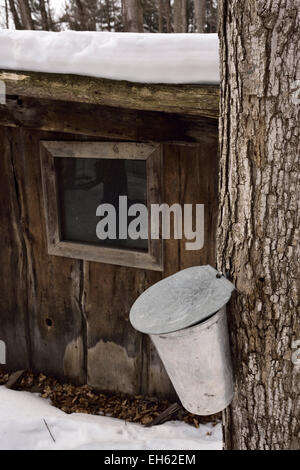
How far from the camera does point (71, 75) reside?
2453mm

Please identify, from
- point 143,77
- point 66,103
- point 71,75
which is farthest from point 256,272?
point 66,103

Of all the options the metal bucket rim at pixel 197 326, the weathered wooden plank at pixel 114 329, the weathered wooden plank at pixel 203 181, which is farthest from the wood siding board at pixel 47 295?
the metal bucket rim at pixel 197 326

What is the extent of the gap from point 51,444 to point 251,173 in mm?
→ 2444

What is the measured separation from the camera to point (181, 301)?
5.32ft

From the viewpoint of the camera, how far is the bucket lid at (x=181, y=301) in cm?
153

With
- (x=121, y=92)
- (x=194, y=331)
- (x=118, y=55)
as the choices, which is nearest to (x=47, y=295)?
(x=121, y=92)

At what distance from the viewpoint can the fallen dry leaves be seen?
3492 mm

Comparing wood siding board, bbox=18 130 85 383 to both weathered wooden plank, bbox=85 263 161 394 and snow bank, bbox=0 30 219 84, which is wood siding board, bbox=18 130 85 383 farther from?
snow bank, bbox=0 30 219 84

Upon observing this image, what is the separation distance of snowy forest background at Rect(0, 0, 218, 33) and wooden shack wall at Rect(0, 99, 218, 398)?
394cm

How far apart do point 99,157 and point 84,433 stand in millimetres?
1934

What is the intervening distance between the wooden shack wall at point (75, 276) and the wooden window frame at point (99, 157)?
64 millimetres

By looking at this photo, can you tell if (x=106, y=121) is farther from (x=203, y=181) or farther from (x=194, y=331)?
(x=194, y=331)

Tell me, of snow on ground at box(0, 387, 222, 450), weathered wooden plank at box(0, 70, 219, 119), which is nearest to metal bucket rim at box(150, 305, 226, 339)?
weathered wooden plank at box(0, 70, 219, 119)

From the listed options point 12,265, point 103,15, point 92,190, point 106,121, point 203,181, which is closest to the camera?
point 106,121
